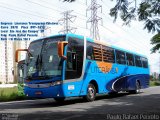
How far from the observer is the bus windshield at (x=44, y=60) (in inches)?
626

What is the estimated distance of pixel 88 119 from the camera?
423 inches

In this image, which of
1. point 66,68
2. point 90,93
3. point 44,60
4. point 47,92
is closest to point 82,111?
point 47,92

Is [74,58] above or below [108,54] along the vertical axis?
below

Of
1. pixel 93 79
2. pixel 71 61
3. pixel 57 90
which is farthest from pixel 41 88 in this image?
pixel 93 79

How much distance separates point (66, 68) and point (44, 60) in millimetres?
1075

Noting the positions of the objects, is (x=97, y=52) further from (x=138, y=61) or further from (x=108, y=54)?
(x=138, y=61)

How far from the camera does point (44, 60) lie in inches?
640

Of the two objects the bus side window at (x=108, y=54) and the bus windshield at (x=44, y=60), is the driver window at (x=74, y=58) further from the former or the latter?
the bus side window at (x=108, y=54)

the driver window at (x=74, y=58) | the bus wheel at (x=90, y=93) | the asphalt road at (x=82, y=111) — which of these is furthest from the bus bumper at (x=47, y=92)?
the bus wheel at (x=90, y=93)

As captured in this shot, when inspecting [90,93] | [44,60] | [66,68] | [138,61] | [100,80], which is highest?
[138,61]

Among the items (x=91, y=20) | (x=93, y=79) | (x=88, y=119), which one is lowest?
(x=88, y=119)

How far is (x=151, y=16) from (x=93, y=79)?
7.71 meters

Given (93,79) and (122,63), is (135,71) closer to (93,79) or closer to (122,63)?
(122,63)

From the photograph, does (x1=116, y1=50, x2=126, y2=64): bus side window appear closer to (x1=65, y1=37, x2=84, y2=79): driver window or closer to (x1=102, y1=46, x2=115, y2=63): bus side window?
(x1=102, y1=46, x2=115, y2=63): bus side window
